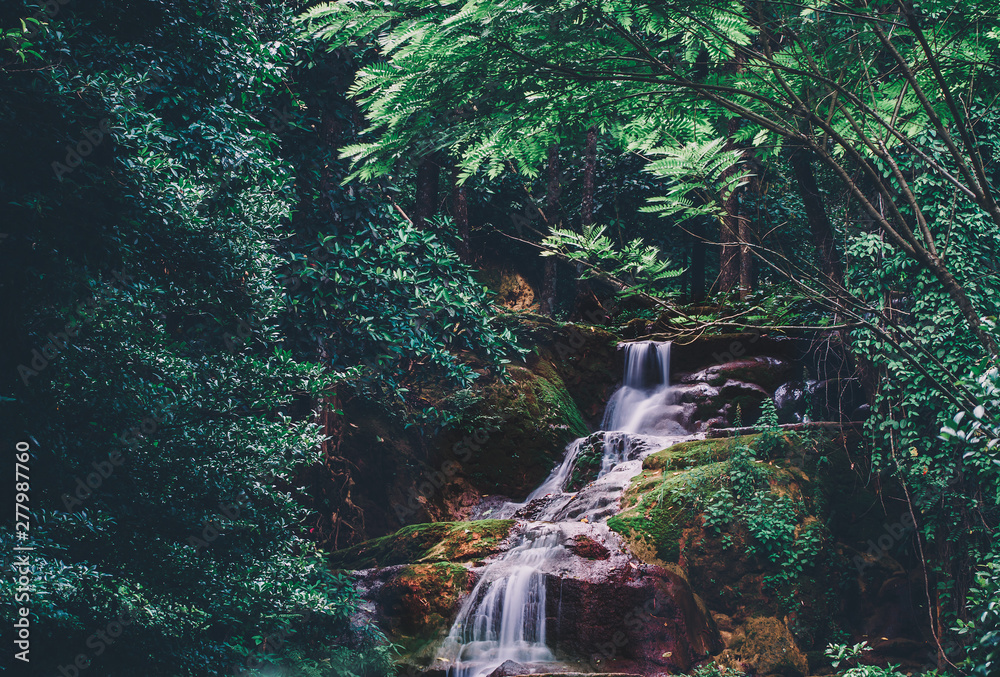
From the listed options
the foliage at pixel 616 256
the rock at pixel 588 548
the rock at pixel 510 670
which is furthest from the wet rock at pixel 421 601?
the foliage at pixel 616 256

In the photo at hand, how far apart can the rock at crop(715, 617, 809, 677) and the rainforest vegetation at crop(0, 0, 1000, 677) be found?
0.11 feet

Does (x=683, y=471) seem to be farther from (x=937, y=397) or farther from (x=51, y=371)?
(x=51, y=371)

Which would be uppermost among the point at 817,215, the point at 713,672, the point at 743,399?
the point at 817,215

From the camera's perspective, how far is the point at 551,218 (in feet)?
56.7

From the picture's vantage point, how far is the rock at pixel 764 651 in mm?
7980

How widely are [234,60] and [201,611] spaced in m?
5.27

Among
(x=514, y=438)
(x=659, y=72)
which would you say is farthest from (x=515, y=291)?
(x=659, y=72)

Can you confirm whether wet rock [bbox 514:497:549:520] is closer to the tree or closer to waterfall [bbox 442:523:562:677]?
waterfall [bbox 442:523:562:677]

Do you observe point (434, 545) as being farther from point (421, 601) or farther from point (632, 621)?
point (632, 621)

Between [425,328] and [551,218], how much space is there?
821 cm

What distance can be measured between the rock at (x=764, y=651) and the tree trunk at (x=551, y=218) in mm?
10309

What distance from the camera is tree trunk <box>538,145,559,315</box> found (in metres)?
17.3

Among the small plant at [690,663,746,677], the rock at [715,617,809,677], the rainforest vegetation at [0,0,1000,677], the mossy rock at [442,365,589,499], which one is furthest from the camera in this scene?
the mossy rock at [442,365,589,499]

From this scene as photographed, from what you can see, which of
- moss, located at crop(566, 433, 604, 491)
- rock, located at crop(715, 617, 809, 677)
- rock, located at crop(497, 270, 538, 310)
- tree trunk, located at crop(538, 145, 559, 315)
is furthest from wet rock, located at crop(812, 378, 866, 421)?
rock, located at crop(497, 270, 538, 310)
